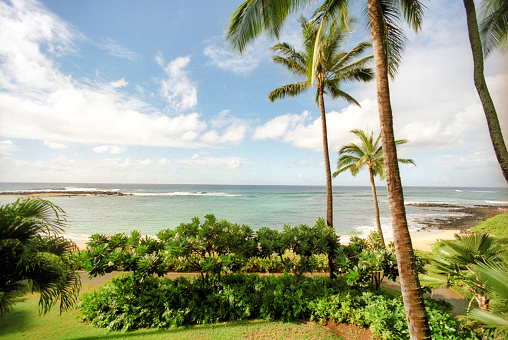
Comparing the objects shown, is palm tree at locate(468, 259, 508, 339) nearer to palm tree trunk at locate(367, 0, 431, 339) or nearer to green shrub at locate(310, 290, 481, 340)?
palm tree trunk at locate(367, 0, 431, 339)

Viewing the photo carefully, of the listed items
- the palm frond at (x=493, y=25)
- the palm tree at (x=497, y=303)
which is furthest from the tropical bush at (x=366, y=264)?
the palm frond at (x=493, y=25)

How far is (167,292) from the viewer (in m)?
5.02

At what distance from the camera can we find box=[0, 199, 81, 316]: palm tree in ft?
9.25

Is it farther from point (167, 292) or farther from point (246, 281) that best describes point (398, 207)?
point (167, 292)

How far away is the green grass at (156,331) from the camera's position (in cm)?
410

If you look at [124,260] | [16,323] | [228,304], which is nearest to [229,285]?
[228,304]

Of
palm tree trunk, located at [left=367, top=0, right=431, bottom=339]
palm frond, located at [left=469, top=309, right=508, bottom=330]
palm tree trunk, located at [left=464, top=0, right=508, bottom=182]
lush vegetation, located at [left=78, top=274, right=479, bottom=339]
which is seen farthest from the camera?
lush vegetation, located at [left=78, top=274, right=479, bottom=339]

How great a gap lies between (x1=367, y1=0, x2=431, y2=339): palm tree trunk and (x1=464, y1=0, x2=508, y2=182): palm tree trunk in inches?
90.1

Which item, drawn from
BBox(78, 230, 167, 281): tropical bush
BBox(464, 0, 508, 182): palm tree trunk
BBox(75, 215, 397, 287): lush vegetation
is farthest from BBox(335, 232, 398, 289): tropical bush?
BBox(78, 230, 167, 281): tropical bush

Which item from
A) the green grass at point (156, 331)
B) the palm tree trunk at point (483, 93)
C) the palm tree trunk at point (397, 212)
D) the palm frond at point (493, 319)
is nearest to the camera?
the palm frond at point (493, 319)

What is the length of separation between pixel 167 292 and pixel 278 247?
272 cm

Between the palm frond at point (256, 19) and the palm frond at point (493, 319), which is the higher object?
the palm frond at point (256, 19)

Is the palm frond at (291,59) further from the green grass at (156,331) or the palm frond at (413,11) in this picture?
the green grass at (156,331)

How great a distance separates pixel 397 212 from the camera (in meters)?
3.11
